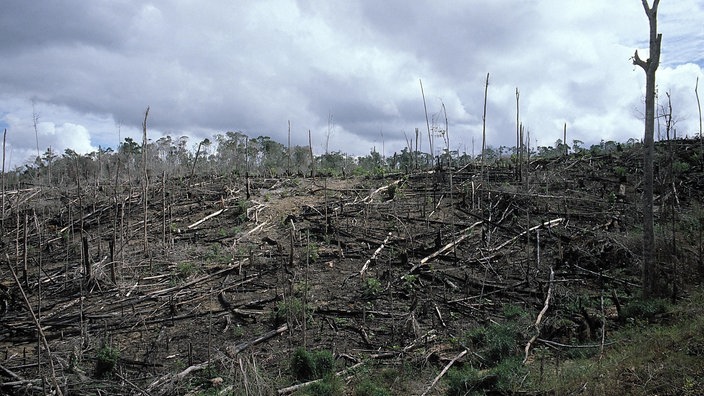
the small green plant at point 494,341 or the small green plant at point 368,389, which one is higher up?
the small green plant at point 494,341

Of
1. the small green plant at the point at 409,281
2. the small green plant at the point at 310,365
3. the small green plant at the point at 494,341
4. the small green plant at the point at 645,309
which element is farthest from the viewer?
the small green plant at the point at 409,281

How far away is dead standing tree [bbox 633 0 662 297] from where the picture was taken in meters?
8.63

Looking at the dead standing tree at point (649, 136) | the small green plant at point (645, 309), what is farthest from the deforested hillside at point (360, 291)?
the dead standing tree at point (649, 136)

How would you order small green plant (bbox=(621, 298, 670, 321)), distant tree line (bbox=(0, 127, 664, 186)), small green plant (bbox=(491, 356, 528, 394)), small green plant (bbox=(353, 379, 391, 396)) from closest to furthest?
small green plant (bbox=(491, 356, 528, 394)), small green plant (bbox=(353, 379, 391, 396)), small green plant (bbox=(621, 298, 670, 321)), distant tree line (bbox=(0, 127, 664, 186))

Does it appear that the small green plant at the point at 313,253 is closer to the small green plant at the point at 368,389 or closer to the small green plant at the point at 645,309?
the small green plant at the point at 368,389

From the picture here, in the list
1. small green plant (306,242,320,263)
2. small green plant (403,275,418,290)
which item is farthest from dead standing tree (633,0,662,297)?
small green plant (306,242,320,263)

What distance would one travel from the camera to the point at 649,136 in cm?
867

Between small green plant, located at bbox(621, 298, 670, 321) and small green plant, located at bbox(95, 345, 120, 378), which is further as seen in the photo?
small green plant, located at bbox(621, 298, 670, 321)

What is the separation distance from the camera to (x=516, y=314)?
28.4ft

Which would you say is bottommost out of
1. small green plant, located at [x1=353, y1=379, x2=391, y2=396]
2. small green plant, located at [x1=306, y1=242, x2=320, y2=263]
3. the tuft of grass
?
small green plant, located at [x1=353, y1=379, x2=391, y2=396]

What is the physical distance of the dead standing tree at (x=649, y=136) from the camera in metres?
8.63

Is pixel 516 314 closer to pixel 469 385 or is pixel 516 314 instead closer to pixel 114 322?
pixel 469 385

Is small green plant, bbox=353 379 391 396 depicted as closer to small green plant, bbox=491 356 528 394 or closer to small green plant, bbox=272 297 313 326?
small green plant, bbox=491 356 528 394

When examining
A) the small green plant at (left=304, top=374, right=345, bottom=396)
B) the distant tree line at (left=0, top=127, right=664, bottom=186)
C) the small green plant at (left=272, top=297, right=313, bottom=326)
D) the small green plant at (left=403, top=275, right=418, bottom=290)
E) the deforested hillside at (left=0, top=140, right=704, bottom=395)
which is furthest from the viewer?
the distant tree line at (left=0, top=127, right=664, bottom=186)
